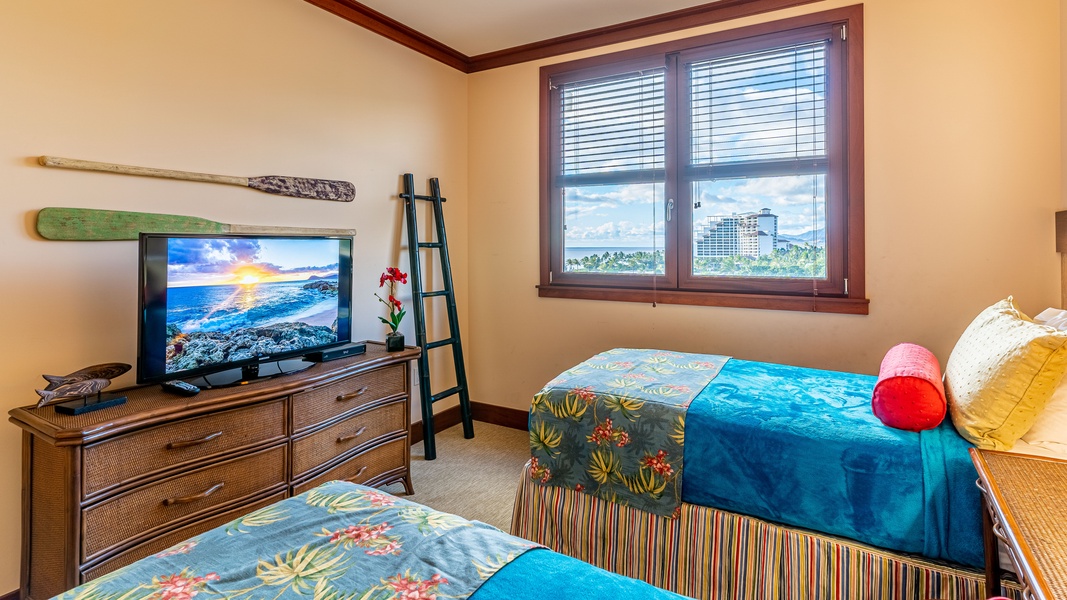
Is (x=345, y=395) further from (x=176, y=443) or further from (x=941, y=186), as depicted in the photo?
(x=941, y=186)

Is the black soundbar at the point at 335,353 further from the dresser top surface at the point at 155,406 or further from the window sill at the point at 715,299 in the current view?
the window sill at the point at 715,299

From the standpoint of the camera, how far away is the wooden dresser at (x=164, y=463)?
1664 mm

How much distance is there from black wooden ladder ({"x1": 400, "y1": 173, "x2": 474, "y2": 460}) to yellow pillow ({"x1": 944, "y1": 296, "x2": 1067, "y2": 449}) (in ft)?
8.78

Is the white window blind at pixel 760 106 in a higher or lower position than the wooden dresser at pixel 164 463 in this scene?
higher

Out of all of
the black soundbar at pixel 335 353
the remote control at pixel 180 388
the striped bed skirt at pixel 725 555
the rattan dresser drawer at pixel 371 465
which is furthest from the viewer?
the black soundbar at pixel 335 353

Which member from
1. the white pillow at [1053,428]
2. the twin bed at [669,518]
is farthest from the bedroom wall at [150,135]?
the white pillow at [1053,428]

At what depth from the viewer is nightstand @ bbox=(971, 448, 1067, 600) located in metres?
0.93

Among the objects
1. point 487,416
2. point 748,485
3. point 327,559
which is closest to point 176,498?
point 327,559

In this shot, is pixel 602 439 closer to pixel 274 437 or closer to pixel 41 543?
pixel 274 437

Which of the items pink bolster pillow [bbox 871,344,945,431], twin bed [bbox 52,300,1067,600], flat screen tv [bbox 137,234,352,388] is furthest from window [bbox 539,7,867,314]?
flat screen tv [bbox 137,234,352,388]

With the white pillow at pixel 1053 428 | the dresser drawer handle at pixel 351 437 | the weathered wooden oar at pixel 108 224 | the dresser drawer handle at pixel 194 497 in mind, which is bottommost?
the dresser drawer handle at pixel 194 497

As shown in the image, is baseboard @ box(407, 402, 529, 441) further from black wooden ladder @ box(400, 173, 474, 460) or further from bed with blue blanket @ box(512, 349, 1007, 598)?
bed with blue blanket @ box(512, 349, 1007, 598)

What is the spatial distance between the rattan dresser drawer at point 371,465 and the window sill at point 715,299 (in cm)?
149

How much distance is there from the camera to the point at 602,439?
2107 mm
